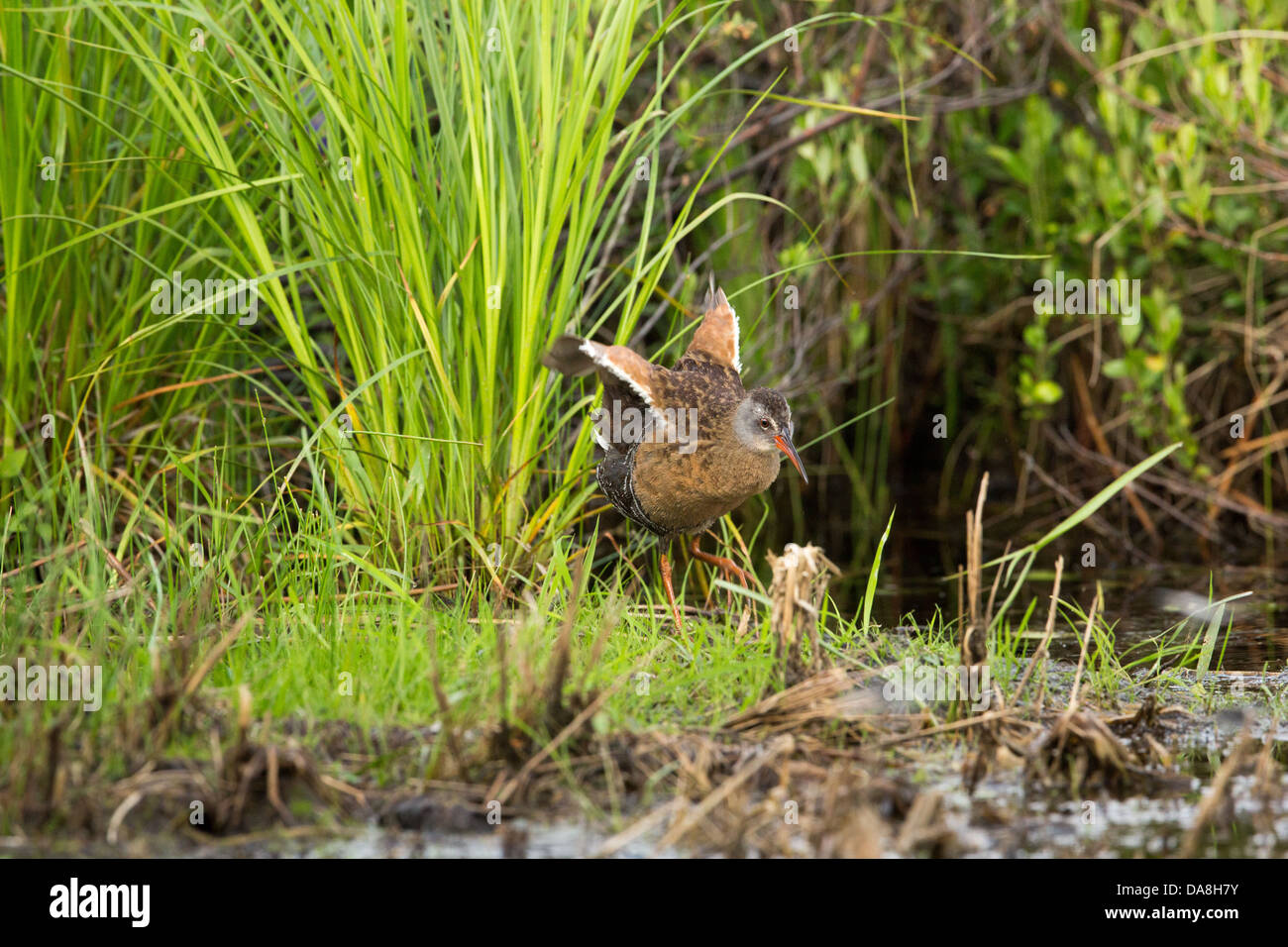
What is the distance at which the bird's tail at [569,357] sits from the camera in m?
4.17

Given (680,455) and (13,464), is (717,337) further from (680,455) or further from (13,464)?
(13,464)

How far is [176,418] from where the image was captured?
539 centimetres

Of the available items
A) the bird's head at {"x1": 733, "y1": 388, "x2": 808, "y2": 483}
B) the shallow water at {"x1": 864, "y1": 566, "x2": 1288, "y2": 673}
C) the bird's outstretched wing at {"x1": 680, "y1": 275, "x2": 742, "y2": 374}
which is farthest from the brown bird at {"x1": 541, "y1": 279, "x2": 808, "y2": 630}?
the shallow water at {"x1": 864, "y1": 566, "x2": 1288, "y2": 673}

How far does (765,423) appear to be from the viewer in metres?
4.54

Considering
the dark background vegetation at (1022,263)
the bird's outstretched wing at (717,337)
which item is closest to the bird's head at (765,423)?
the bird's outstretched wing at (717,337)

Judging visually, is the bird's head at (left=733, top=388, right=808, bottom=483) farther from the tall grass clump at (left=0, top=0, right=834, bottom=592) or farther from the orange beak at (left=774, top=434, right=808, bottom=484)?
the tall grass clump at (left=0, top=0, right=834, bottom=592)

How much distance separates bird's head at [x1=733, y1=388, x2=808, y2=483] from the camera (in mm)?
4512

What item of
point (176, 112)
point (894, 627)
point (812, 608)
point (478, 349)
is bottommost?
point (894, 627)

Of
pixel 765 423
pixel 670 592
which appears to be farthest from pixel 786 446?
pixel 670 592

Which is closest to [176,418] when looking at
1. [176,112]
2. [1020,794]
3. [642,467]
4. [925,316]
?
[176,112]

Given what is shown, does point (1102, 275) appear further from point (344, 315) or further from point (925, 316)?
point (344, 315)

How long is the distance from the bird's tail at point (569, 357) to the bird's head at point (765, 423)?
52 centimetres

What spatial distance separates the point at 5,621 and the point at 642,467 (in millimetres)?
1820

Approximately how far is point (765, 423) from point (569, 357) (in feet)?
2.21
